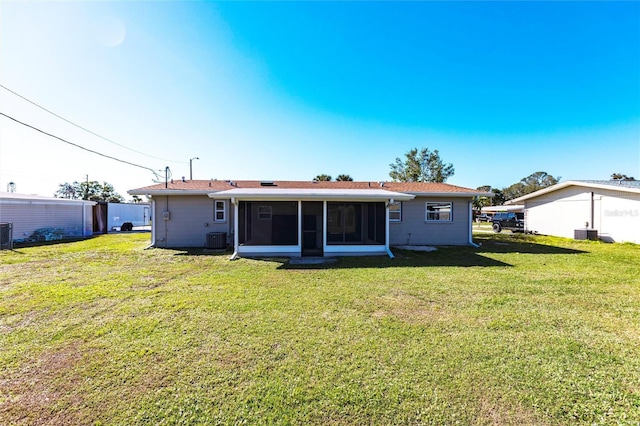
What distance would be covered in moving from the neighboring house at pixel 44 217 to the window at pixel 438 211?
66.8 feet

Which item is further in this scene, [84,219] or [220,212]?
[84,219]

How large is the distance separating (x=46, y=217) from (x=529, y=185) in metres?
70.3

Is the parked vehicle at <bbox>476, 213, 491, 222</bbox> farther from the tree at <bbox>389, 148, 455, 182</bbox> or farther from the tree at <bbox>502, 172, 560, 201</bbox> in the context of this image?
the tree at <bbox>502, 172, 560, 201</bbox>

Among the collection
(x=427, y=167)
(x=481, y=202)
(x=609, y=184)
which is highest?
(x=427, y=167)

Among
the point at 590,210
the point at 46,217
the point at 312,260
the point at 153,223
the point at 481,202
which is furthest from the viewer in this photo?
the point at 481,202

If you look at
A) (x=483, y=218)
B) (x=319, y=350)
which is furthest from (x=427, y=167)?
(x=319, y=350)

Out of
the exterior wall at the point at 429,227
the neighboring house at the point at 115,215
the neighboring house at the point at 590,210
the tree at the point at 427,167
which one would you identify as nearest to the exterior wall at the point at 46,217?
the neighboring house at the point at 115,215

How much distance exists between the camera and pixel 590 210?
1433 centimetres

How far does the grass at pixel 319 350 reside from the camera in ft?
7.05

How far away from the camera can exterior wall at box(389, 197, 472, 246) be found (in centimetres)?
1222

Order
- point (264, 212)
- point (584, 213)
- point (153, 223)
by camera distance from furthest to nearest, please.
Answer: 1. point (584, 213)
2. point (153, 223)
3. point (264, 212)

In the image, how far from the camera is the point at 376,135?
19875mm

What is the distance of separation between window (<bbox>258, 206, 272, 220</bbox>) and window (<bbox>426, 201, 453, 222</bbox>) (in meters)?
7.33

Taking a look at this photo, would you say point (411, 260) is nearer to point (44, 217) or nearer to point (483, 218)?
point (44, 217)
